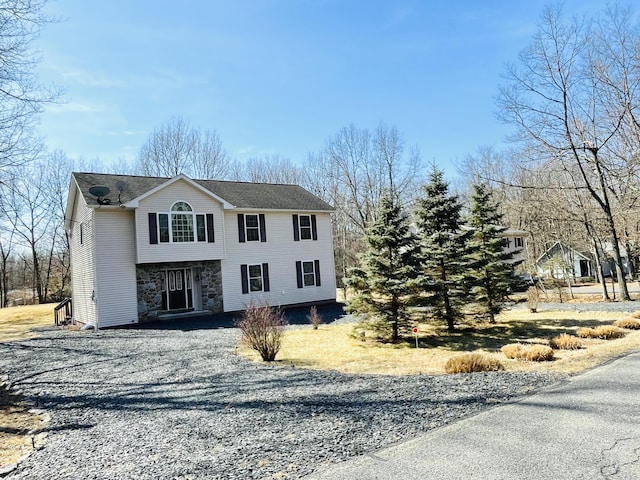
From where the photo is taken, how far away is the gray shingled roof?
17.4 metres

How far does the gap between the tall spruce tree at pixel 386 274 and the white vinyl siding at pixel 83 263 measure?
11501 mm

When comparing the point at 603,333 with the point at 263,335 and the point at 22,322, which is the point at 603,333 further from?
the point at 22,322

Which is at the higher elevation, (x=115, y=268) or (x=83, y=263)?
(x=83, y=263)

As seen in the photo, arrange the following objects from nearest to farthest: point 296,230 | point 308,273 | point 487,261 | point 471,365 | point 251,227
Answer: point 471,365
point 487,261
point 251,227
point 296,230
point 308,273

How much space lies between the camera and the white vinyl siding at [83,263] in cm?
1681

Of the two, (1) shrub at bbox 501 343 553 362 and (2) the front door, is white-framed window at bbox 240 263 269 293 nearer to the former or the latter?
(2) the front door

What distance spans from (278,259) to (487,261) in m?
10.2

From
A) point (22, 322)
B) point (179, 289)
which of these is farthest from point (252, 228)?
point (22, 322)

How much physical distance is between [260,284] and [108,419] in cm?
1468

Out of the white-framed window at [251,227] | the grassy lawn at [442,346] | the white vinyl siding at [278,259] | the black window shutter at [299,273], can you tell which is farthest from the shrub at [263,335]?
the black window shutter at [299,273]

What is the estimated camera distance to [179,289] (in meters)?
18.8

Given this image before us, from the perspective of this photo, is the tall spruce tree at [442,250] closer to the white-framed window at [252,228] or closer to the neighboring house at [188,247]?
the neighboring house at [188,247]

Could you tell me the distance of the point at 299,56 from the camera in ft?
47.2

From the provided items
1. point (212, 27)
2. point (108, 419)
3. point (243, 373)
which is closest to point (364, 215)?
point (212, 27)
